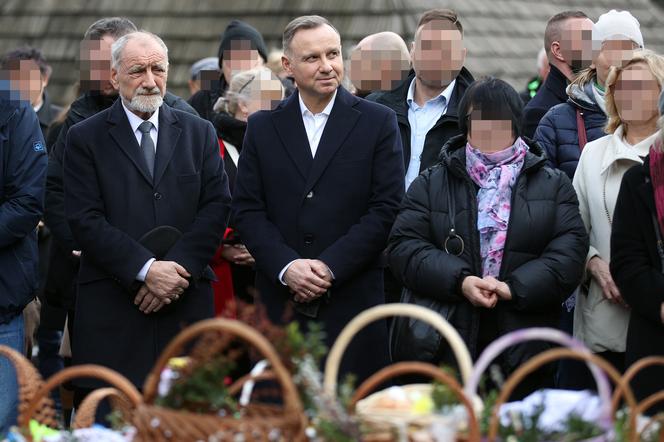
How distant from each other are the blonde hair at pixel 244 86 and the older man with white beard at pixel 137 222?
1.24m

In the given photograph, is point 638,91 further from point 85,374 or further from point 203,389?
point 85,374

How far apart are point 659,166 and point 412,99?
184cm

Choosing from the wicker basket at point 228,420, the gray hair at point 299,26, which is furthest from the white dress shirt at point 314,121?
the wicker basket at point 228,420

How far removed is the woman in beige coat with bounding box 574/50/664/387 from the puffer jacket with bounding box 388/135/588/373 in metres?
0.27

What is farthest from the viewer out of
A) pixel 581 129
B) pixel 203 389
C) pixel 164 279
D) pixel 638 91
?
pixel 581 129

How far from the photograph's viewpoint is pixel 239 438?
3391mm

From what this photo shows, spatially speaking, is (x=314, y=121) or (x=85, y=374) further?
(x=314, y=121)

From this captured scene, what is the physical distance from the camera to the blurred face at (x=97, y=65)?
21.7ft

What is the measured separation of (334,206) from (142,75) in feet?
3.49

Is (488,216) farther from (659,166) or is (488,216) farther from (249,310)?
(249,310)

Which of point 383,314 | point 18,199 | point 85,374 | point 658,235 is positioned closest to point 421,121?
point 658,235

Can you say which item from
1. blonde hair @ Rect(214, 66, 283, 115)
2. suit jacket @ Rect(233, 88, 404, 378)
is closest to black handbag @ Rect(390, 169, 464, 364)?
suit jacket @ Rect(233, 88, 404, 378)

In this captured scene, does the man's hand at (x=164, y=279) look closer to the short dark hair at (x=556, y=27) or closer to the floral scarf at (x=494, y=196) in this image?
the floral scarf at (x=494, y=196)

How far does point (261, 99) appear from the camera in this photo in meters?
7.23
